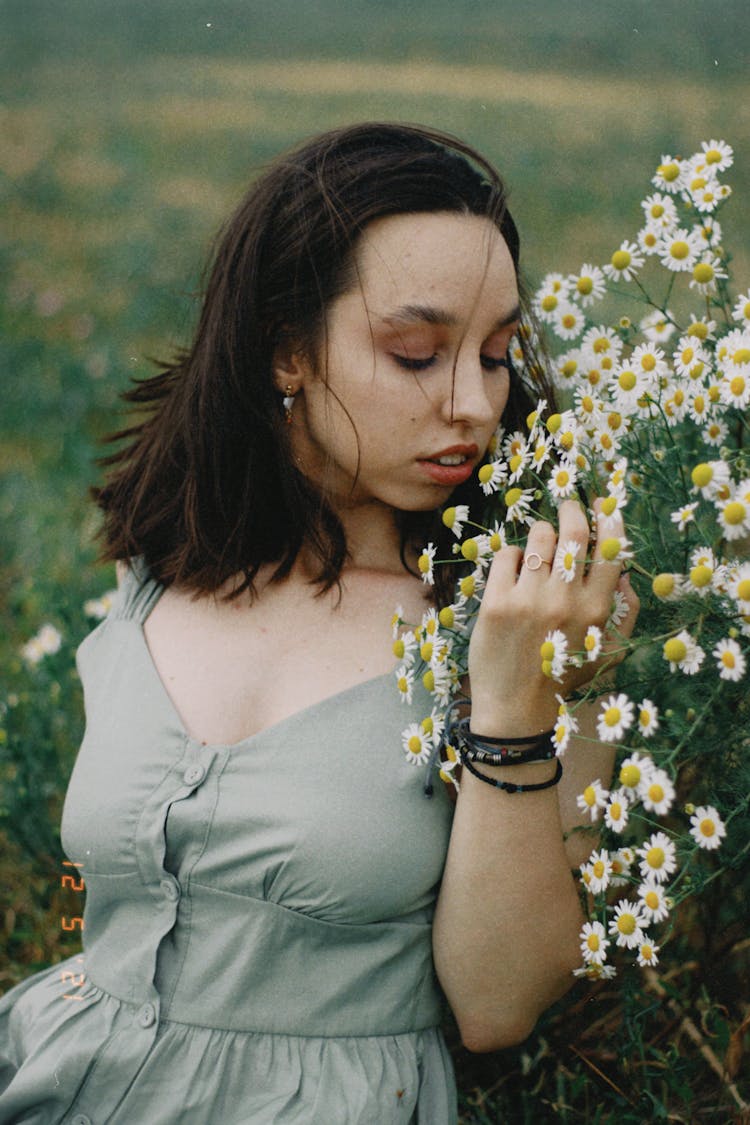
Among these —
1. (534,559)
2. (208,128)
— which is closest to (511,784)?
(534,559)

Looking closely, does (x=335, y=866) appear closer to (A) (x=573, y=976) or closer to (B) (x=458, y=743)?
(B) (x=458, y=743)

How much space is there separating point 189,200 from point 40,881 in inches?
117

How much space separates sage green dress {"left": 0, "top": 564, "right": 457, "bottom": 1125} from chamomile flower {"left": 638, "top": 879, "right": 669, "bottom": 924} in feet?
0.97

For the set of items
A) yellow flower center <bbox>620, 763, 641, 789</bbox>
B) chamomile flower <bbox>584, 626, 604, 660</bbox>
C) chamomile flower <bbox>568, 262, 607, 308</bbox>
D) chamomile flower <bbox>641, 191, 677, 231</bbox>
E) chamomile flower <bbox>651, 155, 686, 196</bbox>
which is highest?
chamomile flower <bbox>651, 155, 686, 196</bbox>

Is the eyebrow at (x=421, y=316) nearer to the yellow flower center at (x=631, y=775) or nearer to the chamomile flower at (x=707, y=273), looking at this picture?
the chamomile flower at (x=707, y=273)

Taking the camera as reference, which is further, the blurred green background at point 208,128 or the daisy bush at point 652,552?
the blurred green background at point 208,128

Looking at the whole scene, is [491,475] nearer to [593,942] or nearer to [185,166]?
[593,942]

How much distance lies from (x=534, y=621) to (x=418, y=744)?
258mm

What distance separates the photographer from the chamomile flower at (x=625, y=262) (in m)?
1.50

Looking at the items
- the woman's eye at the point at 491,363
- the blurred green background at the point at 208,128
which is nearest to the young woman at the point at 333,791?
the woman's eye at the point at 491,363

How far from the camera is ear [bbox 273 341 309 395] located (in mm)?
1575

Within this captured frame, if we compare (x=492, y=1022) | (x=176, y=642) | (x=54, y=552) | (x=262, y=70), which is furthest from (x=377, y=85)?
(x=492, y=1022)

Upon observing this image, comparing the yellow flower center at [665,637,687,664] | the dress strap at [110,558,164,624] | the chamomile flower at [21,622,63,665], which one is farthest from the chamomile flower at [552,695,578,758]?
the chamomile flower at [21,622,63,665]

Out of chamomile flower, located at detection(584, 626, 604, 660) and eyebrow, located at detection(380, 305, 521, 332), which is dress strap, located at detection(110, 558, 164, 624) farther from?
chamomile flower, located at detection(584, 626, 604, 660)
